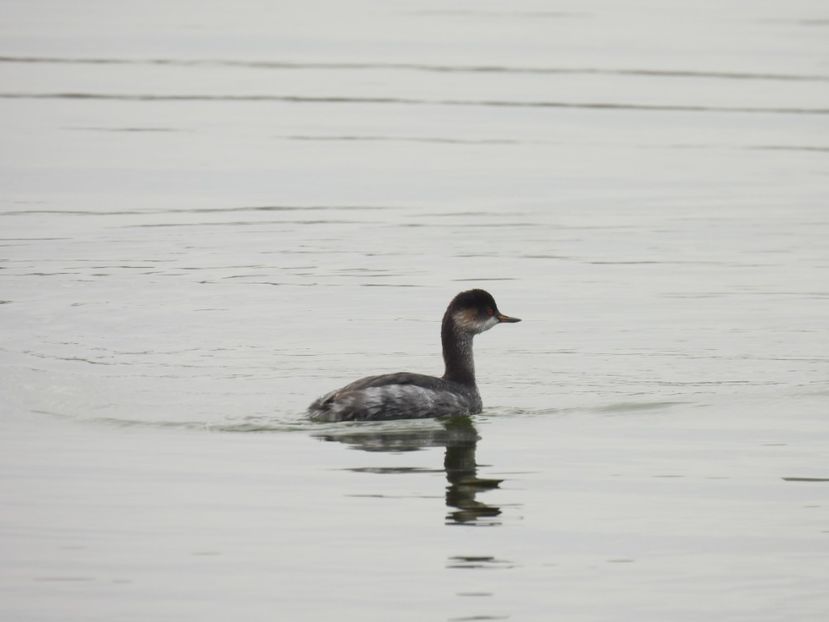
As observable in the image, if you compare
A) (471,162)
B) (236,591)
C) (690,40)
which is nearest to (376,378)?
(236,591)

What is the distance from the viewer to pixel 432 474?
1334cm

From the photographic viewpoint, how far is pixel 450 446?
14484 mm

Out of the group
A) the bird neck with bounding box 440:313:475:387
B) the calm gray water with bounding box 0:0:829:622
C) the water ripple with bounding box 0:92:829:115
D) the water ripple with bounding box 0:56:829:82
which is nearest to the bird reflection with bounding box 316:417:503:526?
the calm gray water with bounding box 0:0:829:622

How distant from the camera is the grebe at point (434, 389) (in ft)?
49.2

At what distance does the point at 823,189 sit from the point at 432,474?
14.6m

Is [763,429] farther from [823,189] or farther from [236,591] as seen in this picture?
[823,189]

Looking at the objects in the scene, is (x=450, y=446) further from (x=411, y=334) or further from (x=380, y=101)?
(x=380, y=101)

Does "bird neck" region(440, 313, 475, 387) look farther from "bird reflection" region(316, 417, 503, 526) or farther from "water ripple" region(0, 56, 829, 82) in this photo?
"water ripple" region(0, 56, 829, 82)

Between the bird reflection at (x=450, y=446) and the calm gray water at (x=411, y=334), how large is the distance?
0.14 feet

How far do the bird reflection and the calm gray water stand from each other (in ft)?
0.14

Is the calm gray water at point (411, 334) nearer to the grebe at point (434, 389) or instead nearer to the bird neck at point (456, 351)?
the grebe at point (434, 389)

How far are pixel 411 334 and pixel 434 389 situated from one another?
3.36 meters

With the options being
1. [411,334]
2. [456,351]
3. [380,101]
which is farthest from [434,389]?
[380,101]

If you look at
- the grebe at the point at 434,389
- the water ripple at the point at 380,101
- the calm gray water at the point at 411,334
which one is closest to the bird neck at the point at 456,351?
the grebe at the point at 434,389
